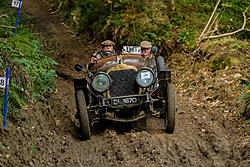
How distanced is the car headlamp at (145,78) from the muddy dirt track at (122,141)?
980 millimetres

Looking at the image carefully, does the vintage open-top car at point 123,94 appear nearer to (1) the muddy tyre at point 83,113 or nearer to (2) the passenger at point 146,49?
(1) the muddy tyre at point 83,113

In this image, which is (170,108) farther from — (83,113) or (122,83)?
(83,113)

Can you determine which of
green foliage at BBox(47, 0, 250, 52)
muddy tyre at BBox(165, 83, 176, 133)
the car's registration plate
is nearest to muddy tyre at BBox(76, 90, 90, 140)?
the car's registration plate

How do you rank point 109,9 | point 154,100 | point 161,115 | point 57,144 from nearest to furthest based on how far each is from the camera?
point 57,144 → point 154,100 → point 161,115 → point 109,9

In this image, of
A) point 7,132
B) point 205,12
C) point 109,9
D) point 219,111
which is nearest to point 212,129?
point 219,111

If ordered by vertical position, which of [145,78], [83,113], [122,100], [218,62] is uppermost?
[218,62]

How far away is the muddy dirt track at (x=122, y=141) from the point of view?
510 centimetres

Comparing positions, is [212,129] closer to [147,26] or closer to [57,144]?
[57,144]

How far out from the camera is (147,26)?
39.2ft

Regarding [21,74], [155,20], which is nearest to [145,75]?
[21,74]

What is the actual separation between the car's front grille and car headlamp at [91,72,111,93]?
39 cm

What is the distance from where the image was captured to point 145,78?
599 centimetres

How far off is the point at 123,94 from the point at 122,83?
230 millimetres

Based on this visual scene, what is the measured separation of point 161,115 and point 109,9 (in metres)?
8.60
